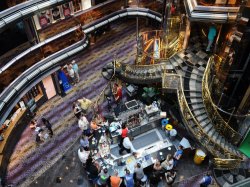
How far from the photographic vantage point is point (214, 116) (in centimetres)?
1742

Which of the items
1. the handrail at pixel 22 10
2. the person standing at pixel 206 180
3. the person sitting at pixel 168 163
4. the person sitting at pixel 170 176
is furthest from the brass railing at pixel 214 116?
the handrail at pixel 22 10

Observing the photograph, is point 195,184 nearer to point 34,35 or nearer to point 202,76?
point 202,76

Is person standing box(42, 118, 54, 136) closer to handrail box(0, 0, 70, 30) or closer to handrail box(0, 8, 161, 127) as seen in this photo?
handrail box(0, 8, 161, 127)

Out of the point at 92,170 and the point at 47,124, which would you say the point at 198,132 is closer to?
the point at 92,170

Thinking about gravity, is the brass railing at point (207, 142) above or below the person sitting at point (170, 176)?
above

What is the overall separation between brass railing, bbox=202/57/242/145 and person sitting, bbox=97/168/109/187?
6913mm

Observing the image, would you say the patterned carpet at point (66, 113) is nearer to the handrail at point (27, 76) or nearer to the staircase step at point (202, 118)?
the handrail at point (27, 76)

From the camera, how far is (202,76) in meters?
18.5

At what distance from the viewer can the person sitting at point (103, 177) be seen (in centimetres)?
1650

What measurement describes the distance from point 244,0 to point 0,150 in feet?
52.9

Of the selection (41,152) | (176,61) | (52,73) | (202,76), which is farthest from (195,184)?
(52,73)

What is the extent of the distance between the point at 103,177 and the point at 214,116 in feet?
23.9

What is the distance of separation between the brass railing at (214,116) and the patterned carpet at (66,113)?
8.12 m

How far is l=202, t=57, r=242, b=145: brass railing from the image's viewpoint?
17.1 metres
